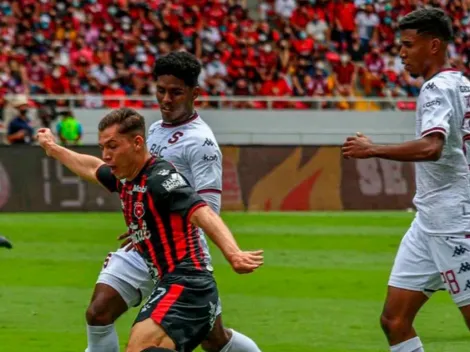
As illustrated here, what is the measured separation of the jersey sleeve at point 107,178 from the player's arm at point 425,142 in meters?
1.43

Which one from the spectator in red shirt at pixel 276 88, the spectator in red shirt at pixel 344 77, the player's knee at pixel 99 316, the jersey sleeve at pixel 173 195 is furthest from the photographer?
the spectator in red shirt at pixel 344 77

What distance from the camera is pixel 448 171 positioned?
6664 millimetres

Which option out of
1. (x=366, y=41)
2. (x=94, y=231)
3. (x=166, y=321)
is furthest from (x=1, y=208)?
(x=166, y=321)

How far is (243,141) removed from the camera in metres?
26.9

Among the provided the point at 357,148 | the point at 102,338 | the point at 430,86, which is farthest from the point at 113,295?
the point at 430,86

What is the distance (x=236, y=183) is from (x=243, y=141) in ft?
14.0

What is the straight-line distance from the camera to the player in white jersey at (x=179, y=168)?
709cm

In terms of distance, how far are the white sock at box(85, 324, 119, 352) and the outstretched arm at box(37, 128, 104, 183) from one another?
0.93m

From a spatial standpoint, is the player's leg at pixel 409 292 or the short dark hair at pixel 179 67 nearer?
the player's leg at pixel 409 292

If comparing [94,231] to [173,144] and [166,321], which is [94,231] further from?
[166,321]

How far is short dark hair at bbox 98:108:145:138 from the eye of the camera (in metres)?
6.08

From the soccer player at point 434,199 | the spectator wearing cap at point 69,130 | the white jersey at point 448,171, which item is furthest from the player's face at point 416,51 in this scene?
the spectator wearing cap at point 69,130

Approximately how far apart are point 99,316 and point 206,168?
114 centimetres

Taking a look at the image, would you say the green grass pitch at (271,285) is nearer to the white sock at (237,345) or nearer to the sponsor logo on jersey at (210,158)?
the white sock at (237,345)
